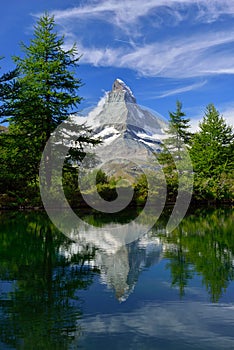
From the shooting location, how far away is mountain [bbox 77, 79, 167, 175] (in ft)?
109

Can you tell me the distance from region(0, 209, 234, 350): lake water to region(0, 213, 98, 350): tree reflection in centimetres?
1

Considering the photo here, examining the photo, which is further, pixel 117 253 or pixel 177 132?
pixel 177 132

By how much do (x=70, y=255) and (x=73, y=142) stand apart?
14.4 meters

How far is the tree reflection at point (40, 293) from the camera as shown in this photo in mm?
4086

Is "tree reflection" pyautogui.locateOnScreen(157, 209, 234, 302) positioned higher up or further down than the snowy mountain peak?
further down

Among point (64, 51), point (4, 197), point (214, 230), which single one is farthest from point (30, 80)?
point (214, 230)

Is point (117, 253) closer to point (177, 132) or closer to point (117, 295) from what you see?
point (117, 295)

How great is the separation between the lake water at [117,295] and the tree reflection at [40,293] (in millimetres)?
11

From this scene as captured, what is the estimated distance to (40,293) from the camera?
5.73 metres

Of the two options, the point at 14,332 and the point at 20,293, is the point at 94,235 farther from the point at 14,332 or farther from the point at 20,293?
the point at 14,332

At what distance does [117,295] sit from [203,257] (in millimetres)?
3326

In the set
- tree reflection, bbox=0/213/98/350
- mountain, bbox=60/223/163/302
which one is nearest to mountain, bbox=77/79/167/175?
mountain, bbox=60/223/163/302

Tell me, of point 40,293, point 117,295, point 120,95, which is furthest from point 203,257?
point 120,95

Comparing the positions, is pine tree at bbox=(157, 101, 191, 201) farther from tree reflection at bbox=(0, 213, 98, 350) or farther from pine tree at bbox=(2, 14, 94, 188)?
tree reflection at bbox=(0, 213, 98, 350)
